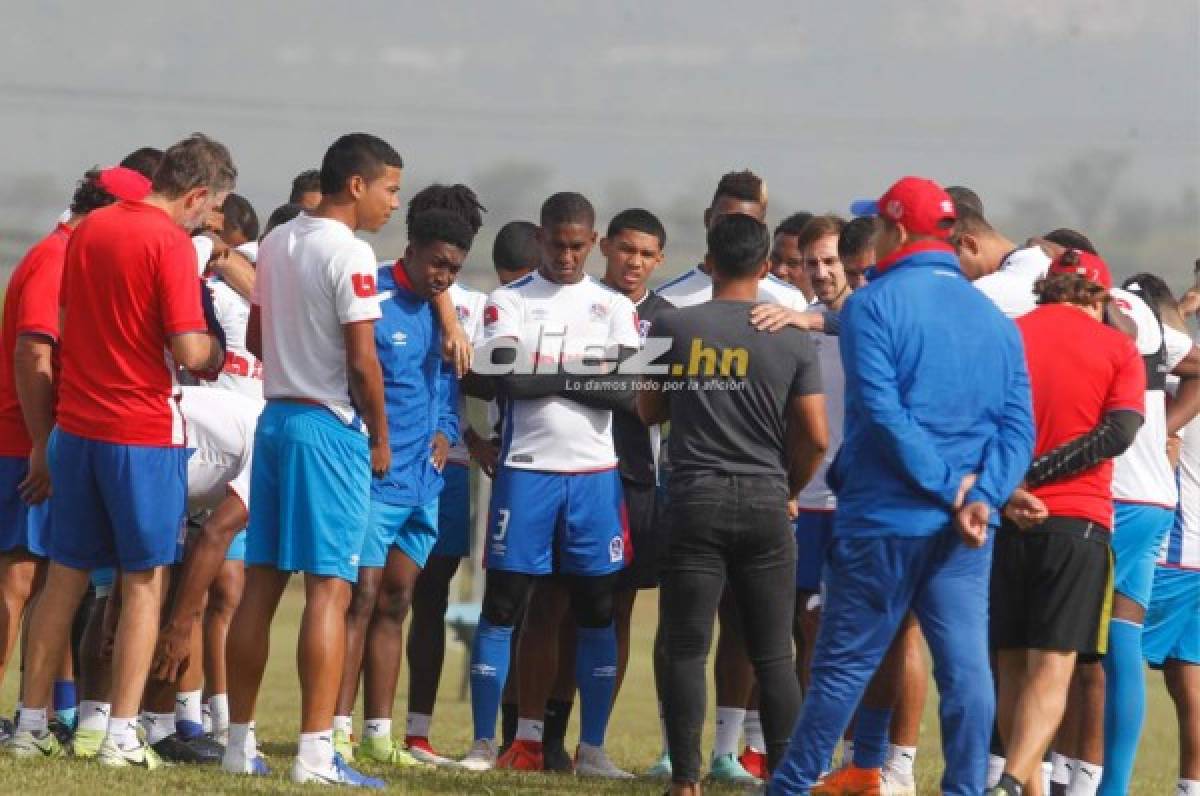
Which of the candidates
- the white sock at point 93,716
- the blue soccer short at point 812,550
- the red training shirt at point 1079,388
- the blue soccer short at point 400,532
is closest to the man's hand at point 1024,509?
the red training shirt at point 1079,388

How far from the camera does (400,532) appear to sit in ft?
33.8

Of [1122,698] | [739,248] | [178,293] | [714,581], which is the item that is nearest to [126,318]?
[178,293]

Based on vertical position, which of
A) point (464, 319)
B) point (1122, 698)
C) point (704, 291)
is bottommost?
point (1122, 698)

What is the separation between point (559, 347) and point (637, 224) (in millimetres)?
1020

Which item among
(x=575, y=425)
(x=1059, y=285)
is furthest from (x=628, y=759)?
(x=1059, y=285)

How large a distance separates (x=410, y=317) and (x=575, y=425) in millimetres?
990

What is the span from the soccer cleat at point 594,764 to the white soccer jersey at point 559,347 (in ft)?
4.97

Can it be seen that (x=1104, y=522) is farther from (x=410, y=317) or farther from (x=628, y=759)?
(x=628, y=759)

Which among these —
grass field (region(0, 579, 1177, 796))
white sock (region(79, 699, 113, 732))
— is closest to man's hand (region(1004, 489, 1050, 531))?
grass field (region(0, 579, 1177, 796))

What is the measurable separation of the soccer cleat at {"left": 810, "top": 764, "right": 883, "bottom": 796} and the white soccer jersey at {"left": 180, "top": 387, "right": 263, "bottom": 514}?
120 inches

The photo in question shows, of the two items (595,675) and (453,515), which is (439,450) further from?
(595,675)

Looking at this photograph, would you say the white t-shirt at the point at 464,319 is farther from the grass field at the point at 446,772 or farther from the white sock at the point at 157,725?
the white sock at the point at 157,725

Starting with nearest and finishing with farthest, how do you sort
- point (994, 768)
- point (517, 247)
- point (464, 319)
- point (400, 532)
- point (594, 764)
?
1. point (994, 768)
2. point (400, 532)
3. point (594, 764)
4. point (464, 319)
5. point (517, 247)

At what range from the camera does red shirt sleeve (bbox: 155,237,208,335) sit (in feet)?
28.2
